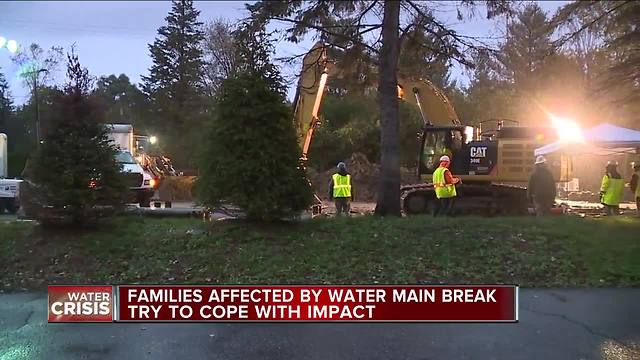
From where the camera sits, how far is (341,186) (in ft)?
50.3

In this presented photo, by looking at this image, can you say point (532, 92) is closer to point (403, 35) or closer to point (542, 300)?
point (403, 35)

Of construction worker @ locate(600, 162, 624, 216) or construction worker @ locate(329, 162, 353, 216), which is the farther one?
construction worker @ locate(600, 162, 624, 216)

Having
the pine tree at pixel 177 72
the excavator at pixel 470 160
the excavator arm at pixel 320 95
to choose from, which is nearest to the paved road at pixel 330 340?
the excavator arm at pixel 320 95

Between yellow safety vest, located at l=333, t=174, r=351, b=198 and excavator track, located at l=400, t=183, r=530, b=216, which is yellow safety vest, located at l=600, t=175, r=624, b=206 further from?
yellow safety vest, located at l=333, t=174, r=351, b=198

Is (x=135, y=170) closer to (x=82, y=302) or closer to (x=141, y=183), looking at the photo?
(x=141, y=183)

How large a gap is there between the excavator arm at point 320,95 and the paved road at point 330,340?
15.0ft

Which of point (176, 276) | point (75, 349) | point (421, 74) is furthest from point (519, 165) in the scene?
Result: point (75, 349)

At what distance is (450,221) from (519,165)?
Answer: 8.54 m

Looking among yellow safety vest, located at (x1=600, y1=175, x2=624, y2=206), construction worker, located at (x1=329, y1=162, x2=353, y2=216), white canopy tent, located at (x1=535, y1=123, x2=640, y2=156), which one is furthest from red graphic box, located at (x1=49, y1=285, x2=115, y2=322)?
white canopy tent, located at (x1=535, y1=123, x2=640, y2=156)

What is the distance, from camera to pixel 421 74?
15398 mm

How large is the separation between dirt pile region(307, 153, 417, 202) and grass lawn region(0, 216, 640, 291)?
2106 cm

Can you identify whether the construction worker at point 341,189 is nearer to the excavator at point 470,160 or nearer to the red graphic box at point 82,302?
the excavator at point 470,160

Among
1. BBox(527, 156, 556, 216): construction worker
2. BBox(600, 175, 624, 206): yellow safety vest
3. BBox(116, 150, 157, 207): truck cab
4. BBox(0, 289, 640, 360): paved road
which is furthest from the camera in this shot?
BBox(600, 175, 624, 206): yellow safety vest

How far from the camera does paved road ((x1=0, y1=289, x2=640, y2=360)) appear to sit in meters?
5.60
